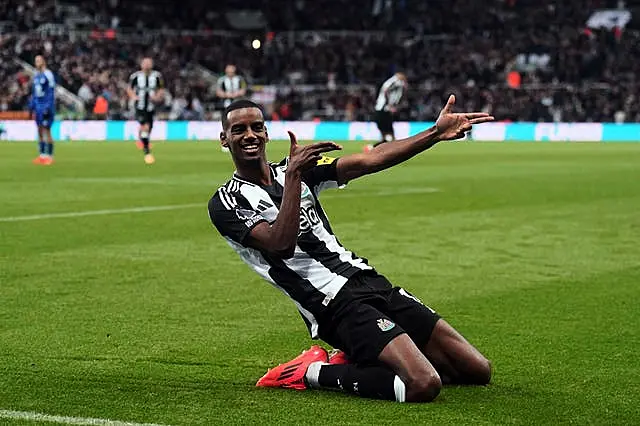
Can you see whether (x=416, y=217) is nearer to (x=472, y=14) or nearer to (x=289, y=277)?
(x=289, y=277)

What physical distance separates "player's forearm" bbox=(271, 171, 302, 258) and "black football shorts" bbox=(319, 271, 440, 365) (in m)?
0.52

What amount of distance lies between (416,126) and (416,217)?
29990 millimetres

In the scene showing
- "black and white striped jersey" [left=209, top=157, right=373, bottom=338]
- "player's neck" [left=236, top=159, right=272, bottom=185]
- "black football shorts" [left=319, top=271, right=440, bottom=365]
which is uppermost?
"player's neck" [left=236, top=159, right=272, bottom=185]

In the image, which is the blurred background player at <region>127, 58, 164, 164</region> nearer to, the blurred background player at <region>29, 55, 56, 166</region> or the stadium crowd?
the blurred background player at <region>29, 55, 56, 166</region>

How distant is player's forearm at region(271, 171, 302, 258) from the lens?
218 inches

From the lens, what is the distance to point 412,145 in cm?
605

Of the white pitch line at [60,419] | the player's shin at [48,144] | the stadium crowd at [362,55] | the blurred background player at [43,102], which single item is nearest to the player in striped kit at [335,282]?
the white pitch line at [60,419]

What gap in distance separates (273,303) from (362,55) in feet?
163

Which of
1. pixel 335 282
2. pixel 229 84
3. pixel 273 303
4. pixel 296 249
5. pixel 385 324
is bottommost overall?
pixel 273 303

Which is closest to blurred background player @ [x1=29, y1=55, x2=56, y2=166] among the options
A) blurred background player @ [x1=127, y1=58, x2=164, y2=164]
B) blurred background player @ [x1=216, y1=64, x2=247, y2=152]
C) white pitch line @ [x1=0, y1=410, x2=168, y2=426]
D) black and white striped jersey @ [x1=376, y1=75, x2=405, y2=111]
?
blurred background player @ [x1=127, y1=58, x2=164, y2=164]

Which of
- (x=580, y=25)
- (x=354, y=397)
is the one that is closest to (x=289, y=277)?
(x=354, y=397)

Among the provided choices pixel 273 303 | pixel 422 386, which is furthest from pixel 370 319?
pixel 273 303

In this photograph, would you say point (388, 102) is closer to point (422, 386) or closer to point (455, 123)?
point (455, 123)

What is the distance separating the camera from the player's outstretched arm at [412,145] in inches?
234
